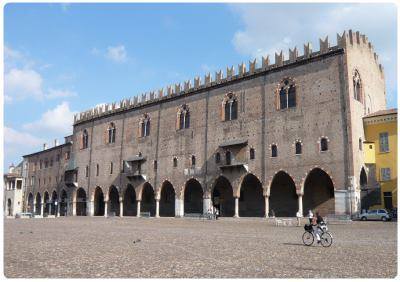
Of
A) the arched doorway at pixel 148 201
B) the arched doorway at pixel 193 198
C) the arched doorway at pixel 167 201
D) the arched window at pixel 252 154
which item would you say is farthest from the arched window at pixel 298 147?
the arched doorway at pixel 148 201

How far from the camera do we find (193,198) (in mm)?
40625

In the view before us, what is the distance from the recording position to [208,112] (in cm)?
3712

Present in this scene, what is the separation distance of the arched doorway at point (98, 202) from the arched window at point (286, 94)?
2363 cm

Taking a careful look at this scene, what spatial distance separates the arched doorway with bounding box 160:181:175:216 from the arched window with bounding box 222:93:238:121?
33.9 feet

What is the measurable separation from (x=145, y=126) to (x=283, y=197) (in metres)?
15.9

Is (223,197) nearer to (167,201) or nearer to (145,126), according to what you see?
(167,201)

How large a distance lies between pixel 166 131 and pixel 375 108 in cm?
1811

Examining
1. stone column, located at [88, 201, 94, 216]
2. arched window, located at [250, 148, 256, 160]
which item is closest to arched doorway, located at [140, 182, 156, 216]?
stone column, located at [88, 201, 94, 216]

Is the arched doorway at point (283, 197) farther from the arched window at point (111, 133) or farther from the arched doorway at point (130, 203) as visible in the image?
the arched window at point (111, 133)

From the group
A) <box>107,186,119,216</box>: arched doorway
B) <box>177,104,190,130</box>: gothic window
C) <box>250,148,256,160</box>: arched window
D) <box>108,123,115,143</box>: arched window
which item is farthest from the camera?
<box>107,186,119,216</box>: arched doorway

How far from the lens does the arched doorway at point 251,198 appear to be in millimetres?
35094

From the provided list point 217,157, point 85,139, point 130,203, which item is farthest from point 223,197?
point 85,139

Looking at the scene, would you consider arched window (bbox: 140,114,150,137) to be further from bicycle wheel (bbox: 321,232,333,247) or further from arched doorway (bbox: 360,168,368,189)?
bicycle wheel (bbox: 321,232,333,247)

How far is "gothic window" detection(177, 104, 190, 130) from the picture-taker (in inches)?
1528
